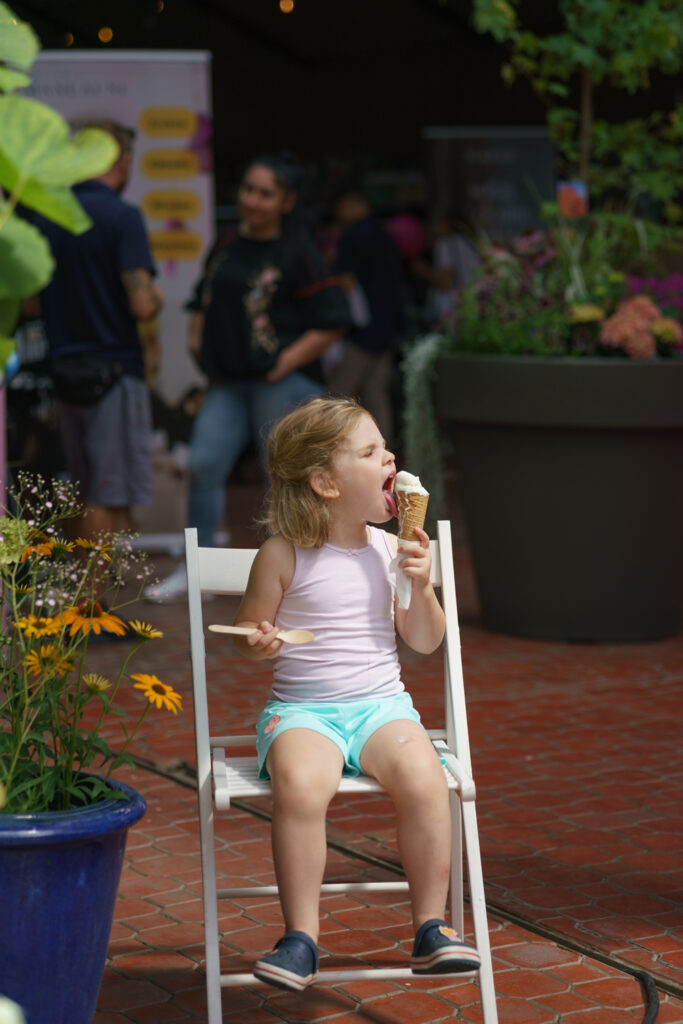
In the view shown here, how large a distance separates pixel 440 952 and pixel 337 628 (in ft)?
2.09

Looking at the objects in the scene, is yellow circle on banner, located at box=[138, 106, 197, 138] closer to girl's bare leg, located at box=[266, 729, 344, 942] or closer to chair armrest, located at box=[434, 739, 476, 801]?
chair armrest, located at box=[434, 739, 476, 801]

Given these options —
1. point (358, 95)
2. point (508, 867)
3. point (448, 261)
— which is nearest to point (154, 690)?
point (508, 867)

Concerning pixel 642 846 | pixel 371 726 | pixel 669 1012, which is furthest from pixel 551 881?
pixel 371 726

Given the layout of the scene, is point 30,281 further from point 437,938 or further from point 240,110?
Answer: point 240,110

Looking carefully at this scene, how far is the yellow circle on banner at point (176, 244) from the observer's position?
7309 mm

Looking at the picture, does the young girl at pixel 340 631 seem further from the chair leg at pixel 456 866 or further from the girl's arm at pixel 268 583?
the chair leg at pixel 456 866

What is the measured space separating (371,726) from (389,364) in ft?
25.9

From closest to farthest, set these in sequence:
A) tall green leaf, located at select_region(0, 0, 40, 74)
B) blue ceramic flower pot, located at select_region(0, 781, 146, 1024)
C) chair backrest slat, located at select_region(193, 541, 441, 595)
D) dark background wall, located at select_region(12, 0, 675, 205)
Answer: tall green leaf, located at select_region(0, 0, 40, 74) < blue ceramic flower pot, located at select_region(0, 781, 146, 1024) < chair backrest slat, located at select_region(193, 541, 441, 595) < dark background wall, located at select_region(12, 0, 675, 205)

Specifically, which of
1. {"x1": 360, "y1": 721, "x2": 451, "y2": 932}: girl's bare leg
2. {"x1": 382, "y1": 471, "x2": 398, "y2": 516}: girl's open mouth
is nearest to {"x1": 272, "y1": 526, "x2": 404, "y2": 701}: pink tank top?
{"x1": 382, "y1": 471, "x2": 398, "y2": 516}: girl's open mouth

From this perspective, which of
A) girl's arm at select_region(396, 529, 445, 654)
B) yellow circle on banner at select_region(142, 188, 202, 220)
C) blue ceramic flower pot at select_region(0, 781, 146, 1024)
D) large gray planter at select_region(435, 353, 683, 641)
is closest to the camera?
blue ceramic flower pot at select_region(0, 781, 146, 1024)

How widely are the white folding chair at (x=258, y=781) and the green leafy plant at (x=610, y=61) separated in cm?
373

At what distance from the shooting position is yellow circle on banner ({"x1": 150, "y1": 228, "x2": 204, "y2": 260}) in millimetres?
7309

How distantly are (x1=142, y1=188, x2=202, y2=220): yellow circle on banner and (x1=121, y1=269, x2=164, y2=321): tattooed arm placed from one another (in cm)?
159

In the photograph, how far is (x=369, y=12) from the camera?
41.5 ft
